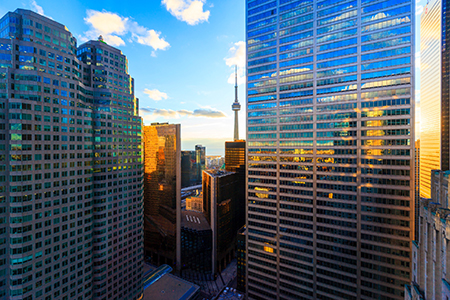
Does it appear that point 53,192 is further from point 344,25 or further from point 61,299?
point 344,25

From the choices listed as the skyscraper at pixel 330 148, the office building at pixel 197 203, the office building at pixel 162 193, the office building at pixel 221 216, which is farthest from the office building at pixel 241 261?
the office building at pixel 197 203

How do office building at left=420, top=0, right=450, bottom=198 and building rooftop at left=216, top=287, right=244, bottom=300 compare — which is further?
office building at left=420, top=0, right=450, bottom=198

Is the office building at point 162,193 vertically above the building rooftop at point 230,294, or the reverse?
the office building at point 162,193

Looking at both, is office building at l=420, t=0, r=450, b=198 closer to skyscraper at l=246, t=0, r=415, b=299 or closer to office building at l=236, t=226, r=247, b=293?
skyscraper at l=246, t=0, r=415, b=299

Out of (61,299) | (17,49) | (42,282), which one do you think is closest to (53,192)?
(42,282)

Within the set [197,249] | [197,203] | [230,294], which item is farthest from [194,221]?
[230,294]

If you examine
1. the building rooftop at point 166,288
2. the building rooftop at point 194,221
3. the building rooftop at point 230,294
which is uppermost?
the building rooftop at point 194,221

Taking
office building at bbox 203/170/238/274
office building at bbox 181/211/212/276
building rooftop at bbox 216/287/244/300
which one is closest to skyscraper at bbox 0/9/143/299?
building rooftop at bbox 216/287/244/300

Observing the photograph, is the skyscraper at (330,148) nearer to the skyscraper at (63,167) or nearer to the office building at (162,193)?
the skyscraper at (63,167)
